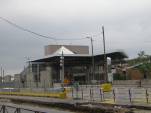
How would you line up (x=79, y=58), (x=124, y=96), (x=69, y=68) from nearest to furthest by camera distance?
1. (x=124, y=96)
2. (x=79, y=58)
3. (x=69, y=68)

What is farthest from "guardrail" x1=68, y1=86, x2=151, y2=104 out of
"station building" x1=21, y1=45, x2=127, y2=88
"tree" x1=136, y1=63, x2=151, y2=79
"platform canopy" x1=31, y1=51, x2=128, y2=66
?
"station building" x1=21, y1=45, x2=127, y2=88

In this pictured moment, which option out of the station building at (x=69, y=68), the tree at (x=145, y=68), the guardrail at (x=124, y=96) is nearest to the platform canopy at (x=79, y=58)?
the station building at (x=69, y=68)

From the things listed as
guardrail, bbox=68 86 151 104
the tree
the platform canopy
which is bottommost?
guardrail, bbox=68 86 151 104

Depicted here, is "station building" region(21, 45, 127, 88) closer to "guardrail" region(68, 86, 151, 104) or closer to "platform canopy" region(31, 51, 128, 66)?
"platform canopy" region(31, 51, 128, 66)

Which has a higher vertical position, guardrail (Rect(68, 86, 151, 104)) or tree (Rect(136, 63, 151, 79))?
tree (Rect(136, 63, 151, 79))

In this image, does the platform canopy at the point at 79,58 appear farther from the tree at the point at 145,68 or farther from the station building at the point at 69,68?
the tree at the point at 145,68

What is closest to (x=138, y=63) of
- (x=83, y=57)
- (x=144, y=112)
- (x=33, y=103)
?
(x=83, y=57)

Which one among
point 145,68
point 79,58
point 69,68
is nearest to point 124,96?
point 145,68

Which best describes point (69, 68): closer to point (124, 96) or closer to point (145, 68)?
point (145, 68)

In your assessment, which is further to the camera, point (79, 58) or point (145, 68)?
point (79, 58)

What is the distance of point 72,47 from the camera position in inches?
5955

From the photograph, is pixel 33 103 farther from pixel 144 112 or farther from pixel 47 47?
pixel 47 47

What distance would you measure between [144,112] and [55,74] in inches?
3925

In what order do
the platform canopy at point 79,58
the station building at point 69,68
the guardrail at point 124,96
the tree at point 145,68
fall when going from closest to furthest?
the guardrail at point 124,96 < the tree at point 145,68 < the platform canopy at point 79,58 < the station building at point 69,68
